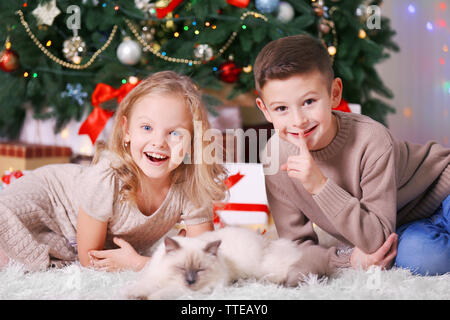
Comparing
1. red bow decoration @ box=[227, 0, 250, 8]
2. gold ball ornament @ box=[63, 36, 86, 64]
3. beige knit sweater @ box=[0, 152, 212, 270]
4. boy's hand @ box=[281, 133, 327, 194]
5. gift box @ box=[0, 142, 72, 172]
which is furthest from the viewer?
gift box @ box=[0, 142, 72, 172]

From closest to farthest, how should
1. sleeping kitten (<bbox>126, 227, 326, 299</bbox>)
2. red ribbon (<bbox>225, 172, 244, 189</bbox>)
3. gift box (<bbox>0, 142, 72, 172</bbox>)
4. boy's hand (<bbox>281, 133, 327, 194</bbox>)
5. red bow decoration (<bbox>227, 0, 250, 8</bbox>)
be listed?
sleeping kitten (<bbox>126, 227, 326, 299</bbox>) → boy's hand (<bbox>281, 133, 327, 194</bbox>) → red ribbon (<bbox>225, 172, 244, 189</bbox>) → red bow decoration (<bbox>227, 0, 250, 8</bbox>) → gift box (<bbox>0, 142, 72, 172</bbox>)

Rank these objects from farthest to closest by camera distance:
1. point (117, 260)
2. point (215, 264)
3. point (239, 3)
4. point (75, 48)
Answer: point (75, 48) < point (239, 3) < point (117, 260) < point (215, 264)

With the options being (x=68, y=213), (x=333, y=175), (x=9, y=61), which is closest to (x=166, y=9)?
(x=9, y=61)

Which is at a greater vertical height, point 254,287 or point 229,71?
point 229,71

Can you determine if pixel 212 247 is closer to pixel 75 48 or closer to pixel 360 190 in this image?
pixel 360 190

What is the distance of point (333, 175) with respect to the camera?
1066 mm

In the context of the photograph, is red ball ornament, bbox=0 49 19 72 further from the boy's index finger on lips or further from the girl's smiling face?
the boy's index finger on lips

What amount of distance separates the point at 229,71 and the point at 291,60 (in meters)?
0.93

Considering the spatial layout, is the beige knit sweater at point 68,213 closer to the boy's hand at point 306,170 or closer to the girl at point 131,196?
the girl at point 131,196

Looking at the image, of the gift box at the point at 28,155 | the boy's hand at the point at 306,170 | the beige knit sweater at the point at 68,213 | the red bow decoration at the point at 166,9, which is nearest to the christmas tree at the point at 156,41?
the red bow decoration at the point at 166,9

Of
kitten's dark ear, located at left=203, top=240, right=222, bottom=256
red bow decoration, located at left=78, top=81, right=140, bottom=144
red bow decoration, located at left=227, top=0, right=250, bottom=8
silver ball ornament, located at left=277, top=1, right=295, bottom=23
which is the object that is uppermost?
red bow decoration, located at left=227, top=0, right=250, bottom=8

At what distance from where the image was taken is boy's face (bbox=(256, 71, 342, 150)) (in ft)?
3.11

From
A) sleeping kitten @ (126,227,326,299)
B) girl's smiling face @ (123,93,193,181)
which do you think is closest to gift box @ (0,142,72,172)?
girl's smiling face @ (123,93,193,181)
